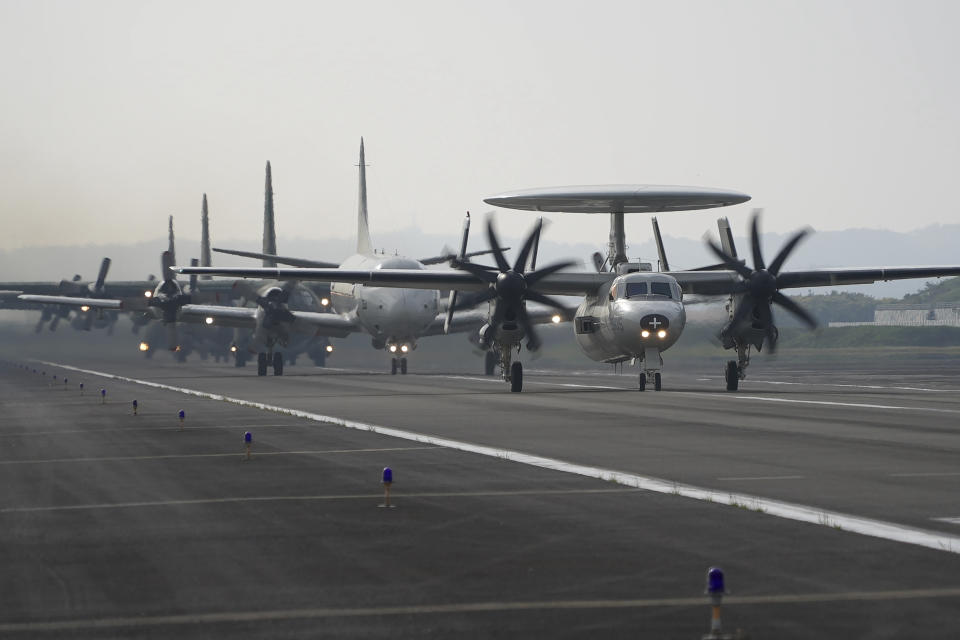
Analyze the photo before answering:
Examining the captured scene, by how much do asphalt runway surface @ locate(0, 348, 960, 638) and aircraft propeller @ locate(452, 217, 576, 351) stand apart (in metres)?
14.5

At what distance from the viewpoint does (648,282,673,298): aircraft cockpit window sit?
41531mm

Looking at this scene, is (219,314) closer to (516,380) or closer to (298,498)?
(516,380)

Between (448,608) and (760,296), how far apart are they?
118 feet

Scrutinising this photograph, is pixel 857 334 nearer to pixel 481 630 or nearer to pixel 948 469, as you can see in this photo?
Result: pixel 948 469

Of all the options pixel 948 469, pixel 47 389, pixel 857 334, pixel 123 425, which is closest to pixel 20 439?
pixel 123 425

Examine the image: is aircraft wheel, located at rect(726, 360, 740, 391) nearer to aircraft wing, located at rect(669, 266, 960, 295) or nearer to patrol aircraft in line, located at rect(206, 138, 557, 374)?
aircraft wing, located at rect(669, 266, 960, 295)

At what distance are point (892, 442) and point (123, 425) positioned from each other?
17235 mm

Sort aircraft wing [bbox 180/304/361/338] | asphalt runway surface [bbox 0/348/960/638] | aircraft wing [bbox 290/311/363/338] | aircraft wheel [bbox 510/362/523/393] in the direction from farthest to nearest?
1. aircraft wing [bbox 180/304/361/338]
2. aircraft wing [bbox 290/311/363/338]
3. aircraft wheel [bbox 510/362/523/393]
4. asphalt runway surface [bbox 0/348/960/638]

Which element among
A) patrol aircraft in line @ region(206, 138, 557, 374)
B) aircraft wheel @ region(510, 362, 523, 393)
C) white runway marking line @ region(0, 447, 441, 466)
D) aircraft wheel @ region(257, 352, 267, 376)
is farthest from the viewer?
aircraft wheel @ region(257, 352, 267, 376)

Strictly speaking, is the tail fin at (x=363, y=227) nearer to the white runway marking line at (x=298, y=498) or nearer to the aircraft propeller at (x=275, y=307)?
the aircraft propeller at (x=275, y=307)

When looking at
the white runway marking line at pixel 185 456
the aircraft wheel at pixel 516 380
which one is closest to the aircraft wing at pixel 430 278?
the aircraft wheel at pixel 516 380

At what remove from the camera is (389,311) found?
61281 mm

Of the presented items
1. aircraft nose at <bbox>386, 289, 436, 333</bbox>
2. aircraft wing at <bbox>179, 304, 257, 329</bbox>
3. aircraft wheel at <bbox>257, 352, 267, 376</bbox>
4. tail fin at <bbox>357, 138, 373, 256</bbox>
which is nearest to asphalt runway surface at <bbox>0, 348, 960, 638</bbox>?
aircraft nose at <bbox>386, 289, 436, 333</bbox>

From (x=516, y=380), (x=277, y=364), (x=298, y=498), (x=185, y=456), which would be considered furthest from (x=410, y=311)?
(x=298, y=498)
